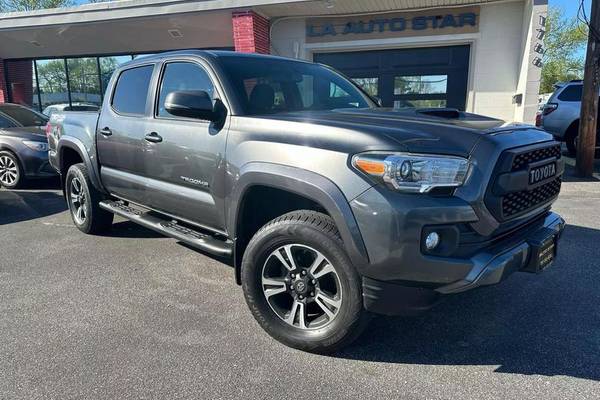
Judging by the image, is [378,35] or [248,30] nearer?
[248,30]

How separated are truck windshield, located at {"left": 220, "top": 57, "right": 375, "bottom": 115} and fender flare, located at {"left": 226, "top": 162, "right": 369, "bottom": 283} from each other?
55 centimetres

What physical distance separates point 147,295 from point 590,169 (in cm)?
862

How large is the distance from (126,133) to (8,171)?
5323mm

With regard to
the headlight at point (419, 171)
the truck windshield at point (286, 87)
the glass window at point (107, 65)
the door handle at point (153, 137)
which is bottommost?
the headlight at point (419, 171)

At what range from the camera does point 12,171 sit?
801 centimetres

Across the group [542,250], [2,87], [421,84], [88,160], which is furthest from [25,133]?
[2,87]

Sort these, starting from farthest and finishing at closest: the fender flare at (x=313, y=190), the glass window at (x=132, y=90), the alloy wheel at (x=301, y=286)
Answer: the glass window at (x=132, y=90)
the alloy wheel at (x=301, y=286)
the fender flare at (x=313, y=190)

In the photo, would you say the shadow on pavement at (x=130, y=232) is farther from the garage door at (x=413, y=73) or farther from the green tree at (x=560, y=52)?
the green tree at (x=560, y=52)

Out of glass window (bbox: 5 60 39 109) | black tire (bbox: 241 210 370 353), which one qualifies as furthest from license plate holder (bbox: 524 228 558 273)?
glass window (bbox: 5 60 39 109)

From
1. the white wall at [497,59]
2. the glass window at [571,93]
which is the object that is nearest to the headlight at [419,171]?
the white wall at [497,59]

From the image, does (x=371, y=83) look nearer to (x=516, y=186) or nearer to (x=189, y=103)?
(x=189, y=103)

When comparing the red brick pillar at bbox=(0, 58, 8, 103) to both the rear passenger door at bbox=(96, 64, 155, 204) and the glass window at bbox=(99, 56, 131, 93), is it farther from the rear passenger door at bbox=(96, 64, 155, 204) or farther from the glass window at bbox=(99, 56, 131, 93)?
the rear passenger door at bbox=(96, 64, 155, 204)

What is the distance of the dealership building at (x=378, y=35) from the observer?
10609 mm

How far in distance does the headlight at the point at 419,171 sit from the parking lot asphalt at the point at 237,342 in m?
1.09
